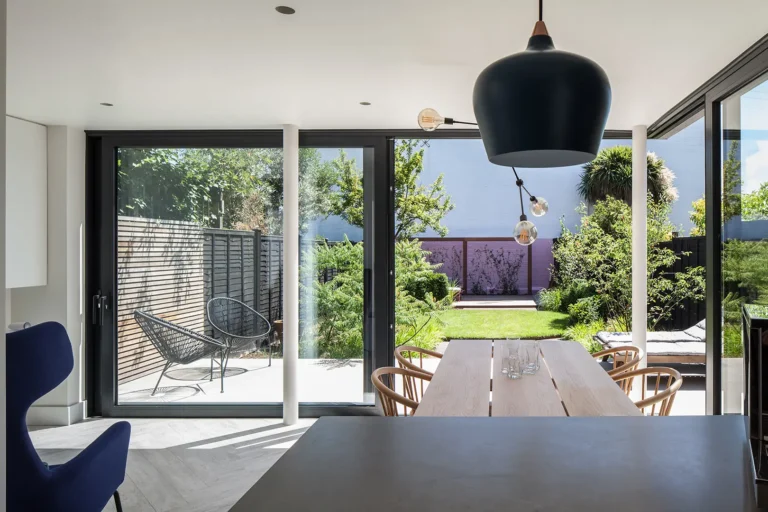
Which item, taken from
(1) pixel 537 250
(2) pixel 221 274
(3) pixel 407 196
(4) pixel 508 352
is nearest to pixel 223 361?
(2) pixel 221 274

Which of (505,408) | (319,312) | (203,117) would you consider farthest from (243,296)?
(505,408)

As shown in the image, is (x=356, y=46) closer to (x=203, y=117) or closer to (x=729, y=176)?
(x=203, y=117)

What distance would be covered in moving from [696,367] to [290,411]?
3658mm

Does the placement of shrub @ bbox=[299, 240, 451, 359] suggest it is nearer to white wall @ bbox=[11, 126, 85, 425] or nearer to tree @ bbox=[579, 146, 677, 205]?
white wall @ bbox=[11, 126, 85, 425]

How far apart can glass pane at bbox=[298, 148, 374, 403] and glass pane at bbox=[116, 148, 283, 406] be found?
0.25m

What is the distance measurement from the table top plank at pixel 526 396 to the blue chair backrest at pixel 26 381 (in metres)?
1.71

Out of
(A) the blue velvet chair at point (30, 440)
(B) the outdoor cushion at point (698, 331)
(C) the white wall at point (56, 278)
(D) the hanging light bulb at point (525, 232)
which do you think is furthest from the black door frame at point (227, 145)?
(A) the blue velvet chair at point (30, 440)

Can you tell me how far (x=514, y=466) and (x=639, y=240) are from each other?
4083mm

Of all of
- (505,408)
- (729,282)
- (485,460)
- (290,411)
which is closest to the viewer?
(485,460)

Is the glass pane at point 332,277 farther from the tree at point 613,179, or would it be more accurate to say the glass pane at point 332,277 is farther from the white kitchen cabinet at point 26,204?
the tree at point 613,179

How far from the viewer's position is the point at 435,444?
76 centimetres

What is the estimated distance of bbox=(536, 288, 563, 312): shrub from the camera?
5.73 m

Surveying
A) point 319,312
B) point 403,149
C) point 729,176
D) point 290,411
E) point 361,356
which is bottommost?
point 290,411

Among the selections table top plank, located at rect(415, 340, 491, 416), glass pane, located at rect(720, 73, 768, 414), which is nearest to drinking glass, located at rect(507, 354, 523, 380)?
table top plank, located at rect(415, 340, 491, 416)
